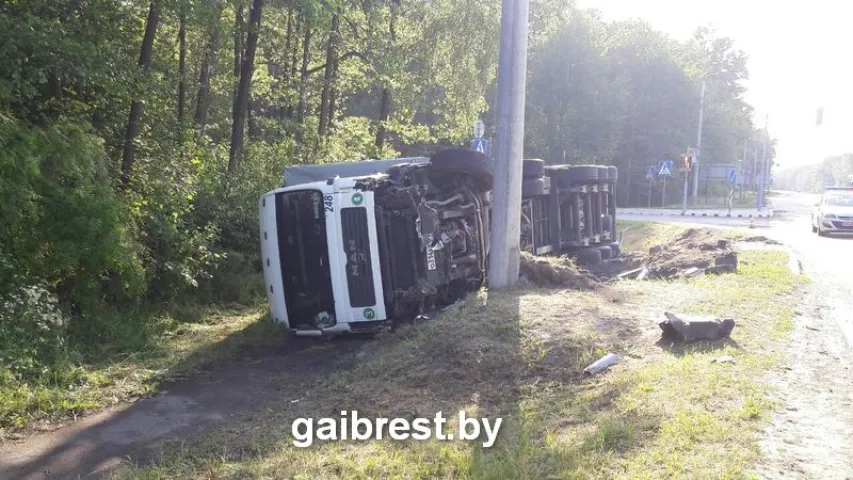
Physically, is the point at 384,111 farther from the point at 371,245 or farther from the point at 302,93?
the point at 371,245

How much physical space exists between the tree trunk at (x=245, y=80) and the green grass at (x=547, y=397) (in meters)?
7.37

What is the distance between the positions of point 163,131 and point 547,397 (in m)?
8.62

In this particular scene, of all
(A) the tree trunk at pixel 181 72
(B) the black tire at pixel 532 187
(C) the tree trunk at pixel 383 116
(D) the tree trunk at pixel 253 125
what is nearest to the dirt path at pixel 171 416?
(B) the black tire at pixel 532 187

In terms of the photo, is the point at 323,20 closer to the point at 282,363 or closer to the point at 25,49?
the point at 25,49

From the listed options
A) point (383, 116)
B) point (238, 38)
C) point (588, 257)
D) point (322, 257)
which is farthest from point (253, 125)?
point (322, 257)

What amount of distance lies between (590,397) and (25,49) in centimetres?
762

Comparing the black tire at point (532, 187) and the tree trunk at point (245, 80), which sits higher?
the tree trunk at point (245, 80)

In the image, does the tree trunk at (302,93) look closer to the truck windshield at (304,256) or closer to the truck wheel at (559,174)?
the truck wheel at (559,174)

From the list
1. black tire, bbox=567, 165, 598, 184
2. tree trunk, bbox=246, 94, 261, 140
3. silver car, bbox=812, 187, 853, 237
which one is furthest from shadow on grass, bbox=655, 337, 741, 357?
silver car, bbox=812, 187, 853, 237

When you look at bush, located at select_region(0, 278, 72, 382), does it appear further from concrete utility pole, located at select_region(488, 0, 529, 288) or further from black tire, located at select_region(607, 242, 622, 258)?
black tire, located at select_region(607, 242, 622, 258)

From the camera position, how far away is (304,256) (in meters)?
8.41

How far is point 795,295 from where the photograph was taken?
31.9 ft

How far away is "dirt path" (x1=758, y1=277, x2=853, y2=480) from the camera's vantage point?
3.90 meters

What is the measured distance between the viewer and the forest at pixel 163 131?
7.63 meters
